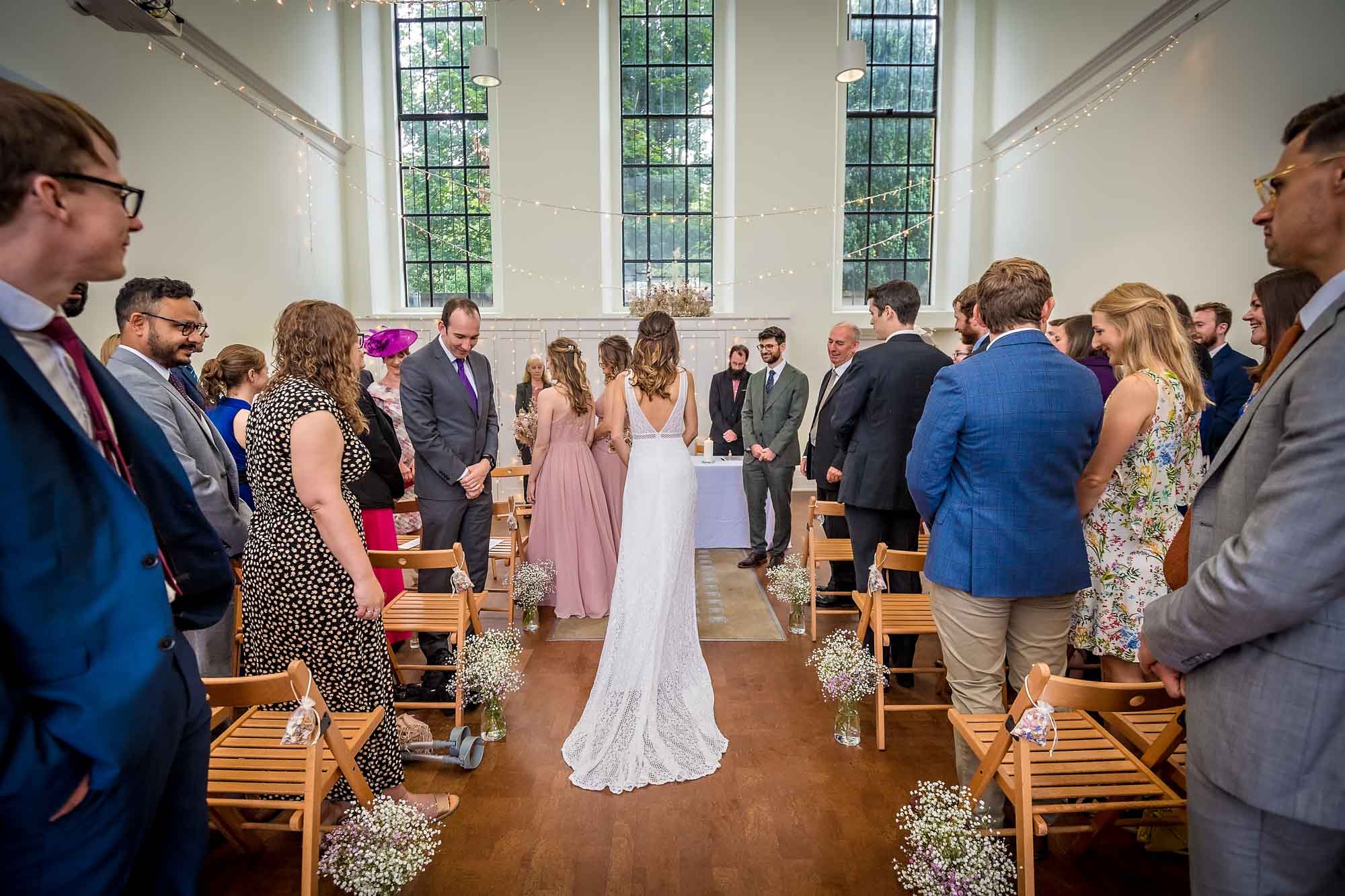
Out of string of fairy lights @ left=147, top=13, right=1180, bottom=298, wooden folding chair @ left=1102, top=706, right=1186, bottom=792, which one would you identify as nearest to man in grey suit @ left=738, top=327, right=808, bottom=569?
wooden folding chair @ left=1102, top=706, right=1186, bottom=792

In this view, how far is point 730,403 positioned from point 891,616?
403 centimetres

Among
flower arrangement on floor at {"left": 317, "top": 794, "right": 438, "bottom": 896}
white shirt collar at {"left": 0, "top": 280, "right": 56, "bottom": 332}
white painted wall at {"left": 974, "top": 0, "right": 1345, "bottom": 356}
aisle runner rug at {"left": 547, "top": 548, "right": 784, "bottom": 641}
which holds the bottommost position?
aisle runner rug at {"left": 547, "top": 548, "right": 784, "bottom": 641}

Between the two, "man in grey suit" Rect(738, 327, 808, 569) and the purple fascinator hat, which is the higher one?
the purple fascinator hat

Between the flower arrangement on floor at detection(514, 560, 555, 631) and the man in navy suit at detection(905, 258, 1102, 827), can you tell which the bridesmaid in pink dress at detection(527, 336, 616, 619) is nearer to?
the flower arrangement on floor at detection(514, 560, 555, 631)

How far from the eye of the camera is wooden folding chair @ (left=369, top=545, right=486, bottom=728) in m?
2.92

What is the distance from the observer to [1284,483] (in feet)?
3.59

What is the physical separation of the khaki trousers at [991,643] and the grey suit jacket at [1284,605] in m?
1.04

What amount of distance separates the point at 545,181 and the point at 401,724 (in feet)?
27.2

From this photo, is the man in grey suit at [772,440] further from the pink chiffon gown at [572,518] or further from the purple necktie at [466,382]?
the purple necktie at [466,382]

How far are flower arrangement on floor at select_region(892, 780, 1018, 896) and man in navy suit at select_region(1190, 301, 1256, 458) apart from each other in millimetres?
2898

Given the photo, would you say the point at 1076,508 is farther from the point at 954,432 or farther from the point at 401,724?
the point at 401,724

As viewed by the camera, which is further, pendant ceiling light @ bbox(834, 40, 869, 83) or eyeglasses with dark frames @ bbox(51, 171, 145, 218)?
pendant ceiling light @ bbox(834, 40, 869, 83)

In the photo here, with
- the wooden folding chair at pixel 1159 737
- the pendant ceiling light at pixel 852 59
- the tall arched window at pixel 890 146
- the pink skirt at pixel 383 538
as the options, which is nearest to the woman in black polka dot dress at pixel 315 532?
the pink skirt at pixel 383 538

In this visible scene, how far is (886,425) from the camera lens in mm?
3561
